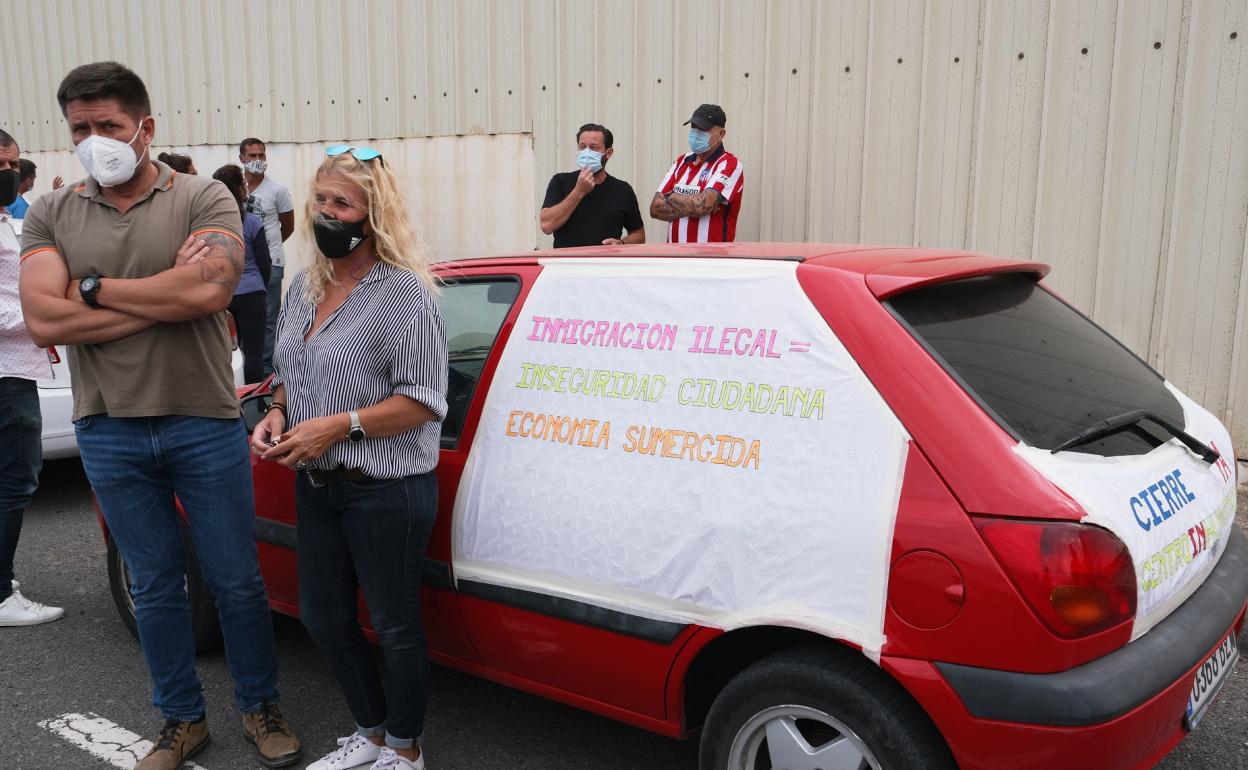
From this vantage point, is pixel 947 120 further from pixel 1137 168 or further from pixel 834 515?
pixel 834 515

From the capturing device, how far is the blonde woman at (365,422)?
2.66 m

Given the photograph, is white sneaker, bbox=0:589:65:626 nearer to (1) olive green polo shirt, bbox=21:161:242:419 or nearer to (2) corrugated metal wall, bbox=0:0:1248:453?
(1) olive green polo shirt, bbox=21:161:242:419

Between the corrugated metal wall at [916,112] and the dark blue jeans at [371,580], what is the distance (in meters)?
4.16

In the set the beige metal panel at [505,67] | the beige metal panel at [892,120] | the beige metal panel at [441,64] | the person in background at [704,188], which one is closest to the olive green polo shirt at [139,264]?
the person in background at [704,188]

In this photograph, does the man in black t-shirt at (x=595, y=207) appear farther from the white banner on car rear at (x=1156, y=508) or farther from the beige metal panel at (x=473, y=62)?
the white banner on car rear at (x=1156, y=508)

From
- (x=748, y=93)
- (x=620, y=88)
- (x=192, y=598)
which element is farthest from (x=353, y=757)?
(x=620, y=88)

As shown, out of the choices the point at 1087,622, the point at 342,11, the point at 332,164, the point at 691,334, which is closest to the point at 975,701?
the point at 1087,622

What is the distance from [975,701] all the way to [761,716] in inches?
19.2

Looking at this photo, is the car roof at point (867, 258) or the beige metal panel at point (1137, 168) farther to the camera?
the beige metal panel at point (1137, 168)

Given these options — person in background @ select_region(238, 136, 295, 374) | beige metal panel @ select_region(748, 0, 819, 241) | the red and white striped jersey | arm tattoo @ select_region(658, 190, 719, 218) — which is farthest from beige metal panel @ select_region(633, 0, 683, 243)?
person in background @ select_region(238, 136, 295, 374)

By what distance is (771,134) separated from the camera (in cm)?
653

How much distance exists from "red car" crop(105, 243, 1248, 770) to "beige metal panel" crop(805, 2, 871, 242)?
11.4ft

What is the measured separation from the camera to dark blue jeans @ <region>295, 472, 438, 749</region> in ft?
8.79

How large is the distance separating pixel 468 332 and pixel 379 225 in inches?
19.6
